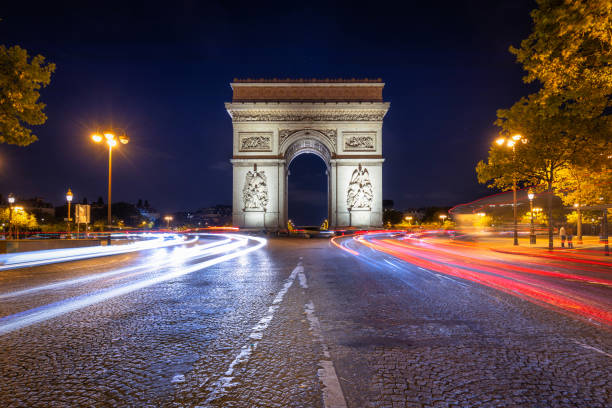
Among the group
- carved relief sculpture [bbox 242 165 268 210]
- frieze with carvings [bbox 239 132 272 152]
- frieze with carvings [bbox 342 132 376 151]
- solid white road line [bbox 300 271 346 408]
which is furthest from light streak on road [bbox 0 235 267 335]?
frieze with carvings [bbox 342 132 376 151]

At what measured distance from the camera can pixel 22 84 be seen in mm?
9656

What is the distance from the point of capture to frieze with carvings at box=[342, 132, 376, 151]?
3722 centimetres

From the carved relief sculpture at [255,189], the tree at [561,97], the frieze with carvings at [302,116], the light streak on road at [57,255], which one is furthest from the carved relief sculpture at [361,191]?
the light streak on road at [57,255]

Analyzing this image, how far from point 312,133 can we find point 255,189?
8.71m

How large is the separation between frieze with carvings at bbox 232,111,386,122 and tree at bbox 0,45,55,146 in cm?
2740

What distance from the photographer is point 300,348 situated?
309cm

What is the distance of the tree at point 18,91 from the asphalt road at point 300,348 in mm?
6350

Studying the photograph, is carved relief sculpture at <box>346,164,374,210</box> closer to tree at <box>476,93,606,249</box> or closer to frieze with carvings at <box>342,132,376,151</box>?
frieze with carvings at <box>342,132,376,151</box>

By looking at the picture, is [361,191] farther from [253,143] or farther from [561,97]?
[561,97]

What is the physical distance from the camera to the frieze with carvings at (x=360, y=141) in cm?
3722

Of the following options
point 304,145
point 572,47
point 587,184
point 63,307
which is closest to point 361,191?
point 304,145

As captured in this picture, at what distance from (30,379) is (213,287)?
3.92 m

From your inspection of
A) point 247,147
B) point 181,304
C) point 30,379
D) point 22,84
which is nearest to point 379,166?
point 247,147

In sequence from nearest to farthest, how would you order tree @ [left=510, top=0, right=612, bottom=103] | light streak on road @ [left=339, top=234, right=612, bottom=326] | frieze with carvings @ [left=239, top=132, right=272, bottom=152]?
light streak on road @ [left=339, top=234, right=612, bottom=326] < tree @ [left=510, top=0, right=612, bottom=103] < frieze with carvings @ [left=239, top=132, right=272, bottom=152]
